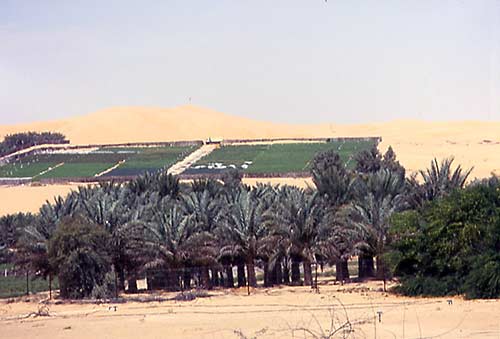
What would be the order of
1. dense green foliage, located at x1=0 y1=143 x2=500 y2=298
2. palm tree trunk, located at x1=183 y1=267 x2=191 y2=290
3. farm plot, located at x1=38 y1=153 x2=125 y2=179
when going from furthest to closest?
farm plot, located at x1=38 y1=153 x2=125 y2=179 → palm tree trunk, located at x1=183 y1=267 x2=191 y2=290 → dense green foliage, located at x1=0 y1=143 x2=500 y2=298

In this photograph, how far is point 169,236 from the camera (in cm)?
2717

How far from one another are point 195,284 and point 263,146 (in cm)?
7073

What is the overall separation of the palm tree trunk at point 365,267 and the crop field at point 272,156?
3844 centimetres

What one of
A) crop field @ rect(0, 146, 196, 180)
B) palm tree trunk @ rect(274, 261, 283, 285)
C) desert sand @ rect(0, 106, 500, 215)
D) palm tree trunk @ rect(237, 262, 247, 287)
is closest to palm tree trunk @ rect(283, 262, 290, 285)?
palm tree trunk @ rect(274, 261, 283, 285)

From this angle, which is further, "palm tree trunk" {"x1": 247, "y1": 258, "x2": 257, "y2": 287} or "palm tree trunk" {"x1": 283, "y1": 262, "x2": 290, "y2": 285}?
"palm tree trunk" {"x1": 283, "y1": 262, "x2": 290, "y2": 285}

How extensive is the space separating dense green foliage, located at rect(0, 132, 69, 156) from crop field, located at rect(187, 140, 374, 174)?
25212mm

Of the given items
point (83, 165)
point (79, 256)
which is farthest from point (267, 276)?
point (83, 165)

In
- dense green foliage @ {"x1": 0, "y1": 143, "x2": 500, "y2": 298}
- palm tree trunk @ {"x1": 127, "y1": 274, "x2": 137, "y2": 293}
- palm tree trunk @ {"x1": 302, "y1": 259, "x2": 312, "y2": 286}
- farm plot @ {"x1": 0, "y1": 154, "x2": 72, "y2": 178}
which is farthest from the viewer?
farm plot @ {"x1": 0, "y1": 154, "x2": 72, "y2": 178}

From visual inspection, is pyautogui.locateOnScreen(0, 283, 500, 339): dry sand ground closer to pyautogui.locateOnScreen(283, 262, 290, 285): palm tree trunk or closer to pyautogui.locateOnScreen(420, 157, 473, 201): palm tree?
pyautogui.locateOnScreen(283, 262, 290, 285): palm tree trunk

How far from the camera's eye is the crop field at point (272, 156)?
74125 millimetres

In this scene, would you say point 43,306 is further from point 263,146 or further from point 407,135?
point 407,135

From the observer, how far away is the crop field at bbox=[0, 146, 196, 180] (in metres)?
75.2

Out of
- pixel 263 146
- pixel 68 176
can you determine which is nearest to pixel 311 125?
pixel 263 146

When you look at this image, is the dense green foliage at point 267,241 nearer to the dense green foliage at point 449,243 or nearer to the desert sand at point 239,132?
the dense green foliage at point 449,243
